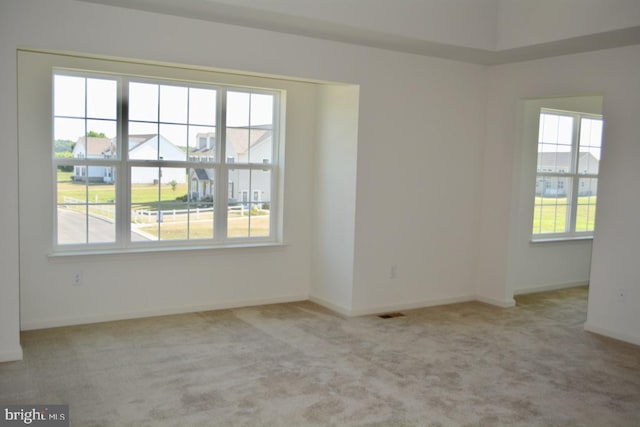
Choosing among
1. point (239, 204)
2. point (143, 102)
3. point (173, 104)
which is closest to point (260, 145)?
point (239, 204)

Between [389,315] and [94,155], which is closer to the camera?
[94,155]

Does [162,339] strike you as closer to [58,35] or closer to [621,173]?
[58,35]

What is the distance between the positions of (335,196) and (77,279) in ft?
8.22

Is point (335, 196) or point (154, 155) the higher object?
point (154, 155)

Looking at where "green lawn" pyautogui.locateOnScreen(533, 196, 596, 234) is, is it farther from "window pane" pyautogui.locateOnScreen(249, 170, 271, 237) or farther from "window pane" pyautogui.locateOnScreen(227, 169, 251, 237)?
"window pane" pyautogui.locateOnScreen(227, 169, 251, 237)

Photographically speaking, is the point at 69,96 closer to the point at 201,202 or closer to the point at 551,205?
the point at 201,202

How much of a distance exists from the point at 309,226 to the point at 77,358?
272 centimetres

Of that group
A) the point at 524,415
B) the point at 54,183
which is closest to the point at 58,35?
the point at 54,183

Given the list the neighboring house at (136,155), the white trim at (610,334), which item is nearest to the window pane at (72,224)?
the neighboring house at (136,155)

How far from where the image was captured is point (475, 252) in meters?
6.37

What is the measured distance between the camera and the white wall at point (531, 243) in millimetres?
6020

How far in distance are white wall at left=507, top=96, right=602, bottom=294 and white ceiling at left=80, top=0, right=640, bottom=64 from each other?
2.77ft

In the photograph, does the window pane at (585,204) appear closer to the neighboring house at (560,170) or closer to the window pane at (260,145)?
the neighboring house at (560,170)

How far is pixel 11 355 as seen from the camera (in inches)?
159
